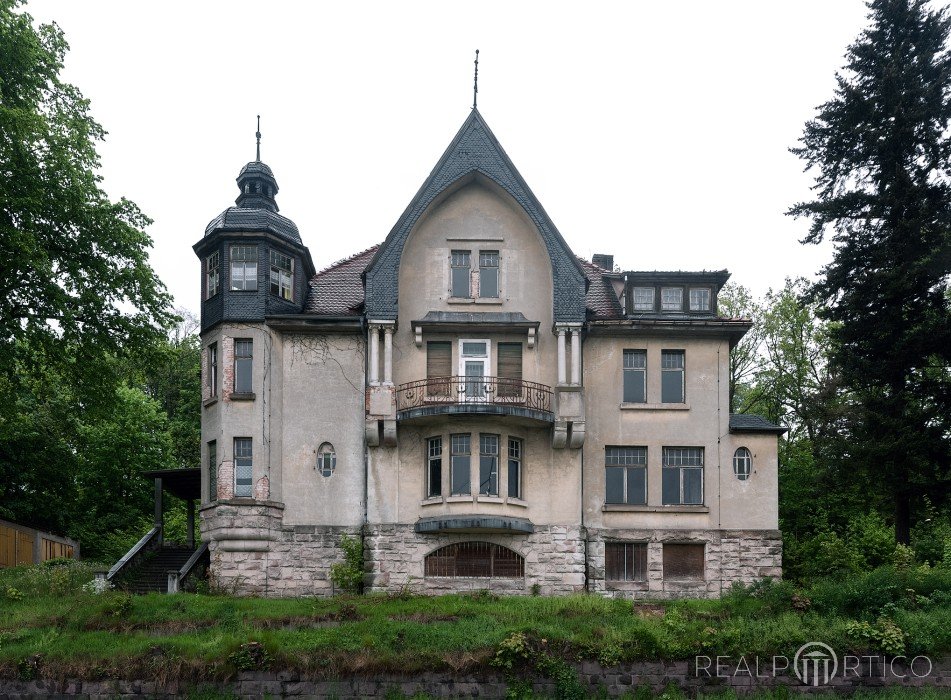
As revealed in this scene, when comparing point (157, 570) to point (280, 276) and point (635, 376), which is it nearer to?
point (280, 276)

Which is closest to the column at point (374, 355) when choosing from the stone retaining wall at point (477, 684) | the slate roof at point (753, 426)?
the stone retaining wall at point (477, 684)

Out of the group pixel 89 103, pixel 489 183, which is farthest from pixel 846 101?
pixel 89 103

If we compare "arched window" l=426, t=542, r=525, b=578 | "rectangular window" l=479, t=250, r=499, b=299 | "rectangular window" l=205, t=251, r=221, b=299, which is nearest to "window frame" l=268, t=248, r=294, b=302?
"rectangular window" l=205, t=251, r=221, b=299

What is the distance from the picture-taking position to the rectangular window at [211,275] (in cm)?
3759

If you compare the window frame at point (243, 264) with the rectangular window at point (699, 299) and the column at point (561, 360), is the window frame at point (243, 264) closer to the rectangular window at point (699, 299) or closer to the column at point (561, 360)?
the column at point (561, 360)

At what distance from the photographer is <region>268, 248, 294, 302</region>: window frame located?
37281mm

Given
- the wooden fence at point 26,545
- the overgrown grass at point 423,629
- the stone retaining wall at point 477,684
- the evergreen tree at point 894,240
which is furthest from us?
the wooden fence at point 26,545

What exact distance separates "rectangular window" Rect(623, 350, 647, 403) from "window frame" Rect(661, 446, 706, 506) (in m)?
1.83

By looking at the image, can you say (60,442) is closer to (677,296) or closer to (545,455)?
(545,455)

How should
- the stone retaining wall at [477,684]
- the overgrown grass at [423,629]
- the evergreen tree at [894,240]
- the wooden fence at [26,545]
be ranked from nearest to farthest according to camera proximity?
the stone retaining wall at [477,684], the overgrown grass at [423,629], the evergreen tree at [894,240], the wooden fence at [26,545]

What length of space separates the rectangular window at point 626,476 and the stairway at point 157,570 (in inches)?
509

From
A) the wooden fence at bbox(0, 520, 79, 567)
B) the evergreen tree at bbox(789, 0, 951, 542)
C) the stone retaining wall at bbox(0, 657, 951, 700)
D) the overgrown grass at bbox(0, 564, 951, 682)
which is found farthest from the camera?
the wooden fence at bbox(0, 520, 79, 567)

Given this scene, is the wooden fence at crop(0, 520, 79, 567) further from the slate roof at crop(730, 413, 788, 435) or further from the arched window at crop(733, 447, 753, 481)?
the slate roof at crop(730, 413, 788, 435)

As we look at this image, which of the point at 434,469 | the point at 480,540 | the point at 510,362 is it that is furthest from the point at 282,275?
the point at 480,540
